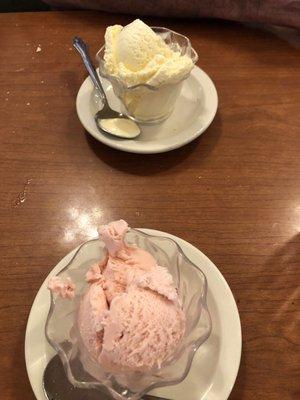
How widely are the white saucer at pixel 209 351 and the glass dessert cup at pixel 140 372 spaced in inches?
1.5

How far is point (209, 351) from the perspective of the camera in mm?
637

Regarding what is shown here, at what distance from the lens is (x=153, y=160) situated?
93 centimetres

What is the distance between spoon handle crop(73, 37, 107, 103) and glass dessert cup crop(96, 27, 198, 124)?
0.06 meters

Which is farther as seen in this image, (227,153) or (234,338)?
(227,153)

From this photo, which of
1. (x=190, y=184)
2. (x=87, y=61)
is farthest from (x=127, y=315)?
(x=87, y=61)

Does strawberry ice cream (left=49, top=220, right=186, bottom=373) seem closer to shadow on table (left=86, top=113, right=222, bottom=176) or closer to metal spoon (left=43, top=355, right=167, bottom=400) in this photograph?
metal spoon (left=43, top=355, right=167, bottom=400)

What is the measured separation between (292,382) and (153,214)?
388 millimetres

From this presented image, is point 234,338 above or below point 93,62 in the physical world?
below

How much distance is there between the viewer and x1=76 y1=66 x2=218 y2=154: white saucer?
913 mm

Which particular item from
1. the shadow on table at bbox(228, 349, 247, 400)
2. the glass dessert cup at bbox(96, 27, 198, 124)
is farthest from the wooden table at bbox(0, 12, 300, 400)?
the glass dessert cup at bbox(96, 27, 198, 124)

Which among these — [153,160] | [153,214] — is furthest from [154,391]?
[153,160]

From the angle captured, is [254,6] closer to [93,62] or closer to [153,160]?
[93,62]

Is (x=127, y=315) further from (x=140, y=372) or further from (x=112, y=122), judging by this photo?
(x=112, y=122)

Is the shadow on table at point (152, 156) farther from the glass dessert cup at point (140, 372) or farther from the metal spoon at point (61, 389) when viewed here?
the metal spoon at point (61, 389)
